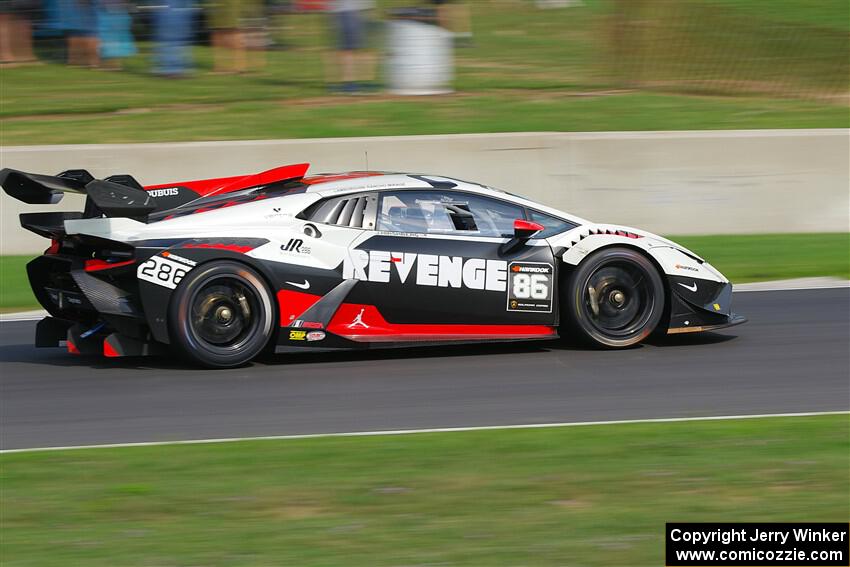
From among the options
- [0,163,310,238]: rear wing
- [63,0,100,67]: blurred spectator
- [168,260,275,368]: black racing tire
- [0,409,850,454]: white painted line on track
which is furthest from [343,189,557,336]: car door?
[63,0,100,67]: blurred spectator

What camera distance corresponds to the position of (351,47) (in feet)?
50.5

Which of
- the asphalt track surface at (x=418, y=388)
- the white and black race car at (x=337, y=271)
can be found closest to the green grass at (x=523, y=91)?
the asphalt track surface at (x=418, y=388)

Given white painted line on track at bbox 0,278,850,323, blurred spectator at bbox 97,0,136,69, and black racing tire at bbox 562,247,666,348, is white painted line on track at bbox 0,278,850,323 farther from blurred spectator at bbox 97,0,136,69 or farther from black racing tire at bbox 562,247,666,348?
blurred spectator at bbox 97,0,136,69

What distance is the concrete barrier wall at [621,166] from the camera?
12.4 m

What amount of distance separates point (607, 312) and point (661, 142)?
4.95 m

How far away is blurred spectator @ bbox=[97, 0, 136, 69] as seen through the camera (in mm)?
15953

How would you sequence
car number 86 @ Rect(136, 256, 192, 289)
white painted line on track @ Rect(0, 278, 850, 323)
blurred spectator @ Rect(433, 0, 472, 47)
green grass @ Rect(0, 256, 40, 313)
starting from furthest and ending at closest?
blurred spectator @ Rect(433, 0, 472, 47)
white painted line on track @ Rect(0, 278, 850, 323)
green grass @ Rect(0, 256, 40, 313)
car number 86 @ Rect(136, 256, 192, 289)

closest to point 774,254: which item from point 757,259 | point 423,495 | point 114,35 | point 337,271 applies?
point 757,259

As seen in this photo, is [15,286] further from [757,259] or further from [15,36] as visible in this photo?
[757,259]

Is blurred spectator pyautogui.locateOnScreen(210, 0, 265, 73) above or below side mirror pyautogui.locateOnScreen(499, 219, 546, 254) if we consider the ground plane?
above

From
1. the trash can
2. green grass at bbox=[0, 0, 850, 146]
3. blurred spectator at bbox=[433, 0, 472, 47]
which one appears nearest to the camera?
green grass at bbox=[0, 0, 850, 146]

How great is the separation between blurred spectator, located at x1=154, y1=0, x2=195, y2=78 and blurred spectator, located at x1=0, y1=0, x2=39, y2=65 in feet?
6.17

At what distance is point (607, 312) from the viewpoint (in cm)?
837

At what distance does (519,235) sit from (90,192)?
2886 mm
